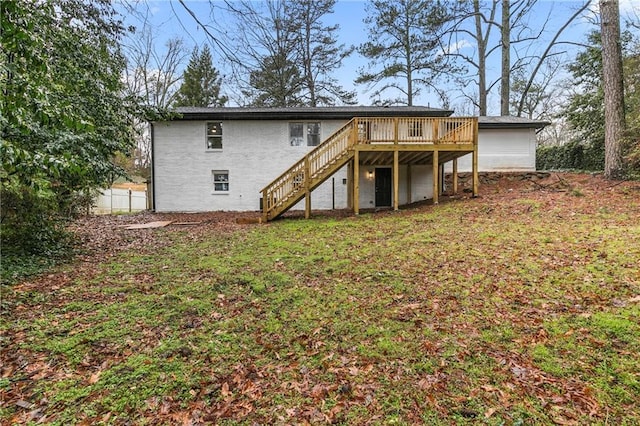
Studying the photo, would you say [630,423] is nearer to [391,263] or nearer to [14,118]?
[391,263]

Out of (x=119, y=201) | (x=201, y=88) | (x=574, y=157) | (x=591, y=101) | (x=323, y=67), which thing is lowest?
(x=119, y=201)

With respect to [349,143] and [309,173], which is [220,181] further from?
[349,143]

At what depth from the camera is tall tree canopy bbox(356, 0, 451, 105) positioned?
21.3 metres

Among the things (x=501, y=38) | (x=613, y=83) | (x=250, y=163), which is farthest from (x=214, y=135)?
(x=501, y=38)

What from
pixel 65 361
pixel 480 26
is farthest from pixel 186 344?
pixel 480 26

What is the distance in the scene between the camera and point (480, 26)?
22422mm

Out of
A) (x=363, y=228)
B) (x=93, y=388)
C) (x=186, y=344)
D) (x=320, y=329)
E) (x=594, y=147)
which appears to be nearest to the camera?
(x=93, y=388)

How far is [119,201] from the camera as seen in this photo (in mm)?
22328

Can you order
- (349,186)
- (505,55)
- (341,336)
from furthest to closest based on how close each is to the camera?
(505,55) < (349,186) < (341,336)

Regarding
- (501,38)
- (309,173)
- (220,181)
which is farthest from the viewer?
(501,38)

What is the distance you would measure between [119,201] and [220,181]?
37.9 feet

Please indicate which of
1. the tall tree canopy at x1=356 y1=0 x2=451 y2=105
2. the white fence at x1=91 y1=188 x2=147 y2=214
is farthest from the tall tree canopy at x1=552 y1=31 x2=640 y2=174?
the white fence at x1=91 y1=188 x2=147 y2=214

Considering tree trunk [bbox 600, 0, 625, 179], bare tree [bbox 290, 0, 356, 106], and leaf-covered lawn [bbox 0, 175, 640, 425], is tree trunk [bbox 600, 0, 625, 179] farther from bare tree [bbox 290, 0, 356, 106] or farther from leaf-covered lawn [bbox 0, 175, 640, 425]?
bare tree [bbox 290, 0, 356, 106]

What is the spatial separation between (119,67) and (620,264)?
11330 mm
